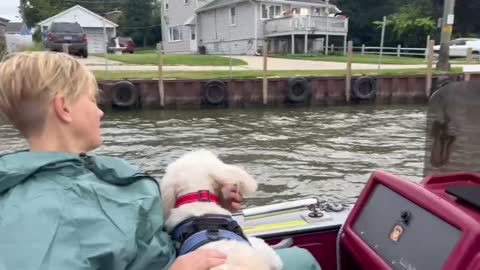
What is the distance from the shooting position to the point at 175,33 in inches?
1809

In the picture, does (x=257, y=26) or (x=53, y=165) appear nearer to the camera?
(x=53, y=165)

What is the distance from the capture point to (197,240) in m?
1.75

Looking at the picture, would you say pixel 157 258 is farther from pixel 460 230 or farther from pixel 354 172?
pixel 354 172

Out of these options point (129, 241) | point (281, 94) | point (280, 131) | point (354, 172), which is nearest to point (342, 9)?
point (281, 94)

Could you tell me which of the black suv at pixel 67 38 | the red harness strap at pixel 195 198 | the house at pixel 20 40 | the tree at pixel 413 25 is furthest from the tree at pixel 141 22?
the red harness strap at pixel 195 198

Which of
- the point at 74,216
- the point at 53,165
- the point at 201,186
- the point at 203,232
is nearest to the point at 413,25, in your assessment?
the point at 201,186

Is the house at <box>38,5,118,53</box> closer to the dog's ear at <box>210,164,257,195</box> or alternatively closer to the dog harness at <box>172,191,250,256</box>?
the dog's ear at <box>210,164,257,195</box>

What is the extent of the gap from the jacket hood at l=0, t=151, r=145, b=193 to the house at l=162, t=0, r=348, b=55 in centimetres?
3184

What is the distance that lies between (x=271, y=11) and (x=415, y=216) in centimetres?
3668

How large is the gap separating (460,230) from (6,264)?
4.82 ft

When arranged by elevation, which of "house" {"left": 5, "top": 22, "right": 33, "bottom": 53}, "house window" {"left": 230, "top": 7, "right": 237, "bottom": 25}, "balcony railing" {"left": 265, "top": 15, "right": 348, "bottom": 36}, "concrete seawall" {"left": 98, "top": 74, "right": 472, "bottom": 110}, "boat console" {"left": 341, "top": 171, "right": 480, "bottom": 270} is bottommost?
"concrete seawall" {"left": 98, "top": 74, "right": 472, "bottom": 110}

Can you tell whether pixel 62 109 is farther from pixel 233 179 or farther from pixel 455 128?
pixel 455 128

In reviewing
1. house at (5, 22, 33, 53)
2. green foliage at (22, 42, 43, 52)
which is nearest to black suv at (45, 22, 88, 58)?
house at (5, 22, 33, 53)

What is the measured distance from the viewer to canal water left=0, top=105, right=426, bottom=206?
7992mm
